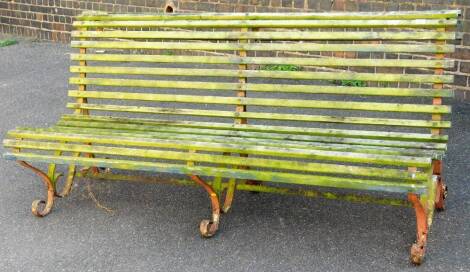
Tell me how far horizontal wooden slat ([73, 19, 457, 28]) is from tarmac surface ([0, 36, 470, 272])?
1106 mm

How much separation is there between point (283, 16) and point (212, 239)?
142cm

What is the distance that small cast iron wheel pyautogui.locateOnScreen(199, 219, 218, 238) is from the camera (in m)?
3.80

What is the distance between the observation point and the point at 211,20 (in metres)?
4.34

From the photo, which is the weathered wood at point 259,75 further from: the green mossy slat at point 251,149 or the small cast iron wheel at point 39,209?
the small cast iron wheel at point 39,209

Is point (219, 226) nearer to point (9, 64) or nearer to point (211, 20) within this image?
point (211, 20)

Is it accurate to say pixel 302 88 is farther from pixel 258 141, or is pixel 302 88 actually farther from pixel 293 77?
pixel 258 141

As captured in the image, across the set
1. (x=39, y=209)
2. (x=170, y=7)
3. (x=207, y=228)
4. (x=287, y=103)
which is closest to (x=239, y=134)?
(x=287, y=103)

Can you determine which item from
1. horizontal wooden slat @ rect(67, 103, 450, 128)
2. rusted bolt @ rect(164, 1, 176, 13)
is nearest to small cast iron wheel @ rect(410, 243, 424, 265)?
horizontal wooden slat @ rect(67, 103, 450, 128)

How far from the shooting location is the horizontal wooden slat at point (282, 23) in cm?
376

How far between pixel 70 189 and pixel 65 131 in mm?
558

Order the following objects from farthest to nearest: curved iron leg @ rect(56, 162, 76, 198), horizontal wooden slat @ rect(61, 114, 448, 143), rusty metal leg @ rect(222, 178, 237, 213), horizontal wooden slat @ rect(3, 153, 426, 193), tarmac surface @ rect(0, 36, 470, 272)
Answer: curved iron leg @ rect(56, 162, 76, 198) < rusty metal leg @ rect(222, 178, 237, 213) < horizontal wooden slat @ rect(61, 114, 448, 143) < tarmac surface @ rect(0, 36, 470, 272) < horizontal wooden slat @ rect(3, 153, 426, 193)

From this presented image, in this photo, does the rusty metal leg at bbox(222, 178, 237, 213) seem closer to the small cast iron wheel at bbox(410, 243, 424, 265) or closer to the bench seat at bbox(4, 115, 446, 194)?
the bench seat at bbox(4, 115, 446, 194)

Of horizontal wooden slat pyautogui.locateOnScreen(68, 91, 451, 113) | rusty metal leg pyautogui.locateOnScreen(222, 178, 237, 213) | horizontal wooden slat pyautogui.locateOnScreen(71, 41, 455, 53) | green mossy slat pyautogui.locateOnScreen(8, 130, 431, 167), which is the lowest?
rusty metal leg pyautogui.locateOnScreen(222, 178, 237, 213)

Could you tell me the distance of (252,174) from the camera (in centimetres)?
351
